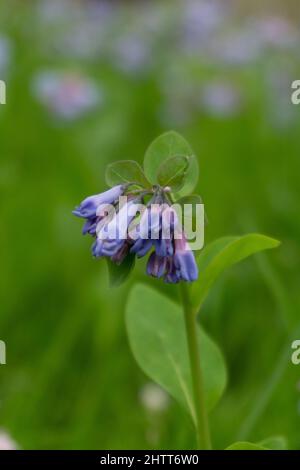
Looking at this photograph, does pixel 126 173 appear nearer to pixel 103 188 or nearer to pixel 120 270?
pixel 120 270

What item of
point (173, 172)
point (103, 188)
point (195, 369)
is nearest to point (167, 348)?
point (195, 369)

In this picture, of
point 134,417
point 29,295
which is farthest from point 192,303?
point 29,295

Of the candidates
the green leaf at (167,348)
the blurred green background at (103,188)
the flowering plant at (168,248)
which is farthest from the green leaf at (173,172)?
the blurred green background at (103,188)

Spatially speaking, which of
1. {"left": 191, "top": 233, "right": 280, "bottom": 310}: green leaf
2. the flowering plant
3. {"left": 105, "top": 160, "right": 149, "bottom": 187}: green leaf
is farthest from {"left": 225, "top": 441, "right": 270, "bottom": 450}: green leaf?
{"left": 105, "top": 160, "right": 149, "bottom": 187}: green leaf

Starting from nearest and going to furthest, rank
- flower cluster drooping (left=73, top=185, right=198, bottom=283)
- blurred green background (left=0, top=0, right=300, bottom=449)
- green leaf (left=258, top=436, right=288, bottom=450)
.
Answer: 1. flower cluster drooping (left=73, top=185, right=198, bottom=283)
2. green leaf (left=258, top=436, right=288, bottom=450)
3. blurred green background (left=0, top=0, right=300, bottom=449)

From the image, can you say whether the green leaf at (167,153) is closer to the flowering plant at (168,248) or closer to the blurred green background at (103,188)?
the flowering plant at (168,248)

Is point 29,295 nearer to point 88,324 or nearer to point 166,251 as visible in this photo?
point 88,324

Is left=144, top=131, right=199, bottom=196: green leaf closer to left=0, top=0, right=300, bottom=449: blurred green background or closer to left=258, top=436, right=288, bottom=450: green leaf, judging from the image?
left=258, top=436, right=288, bottom=450: green leaf
